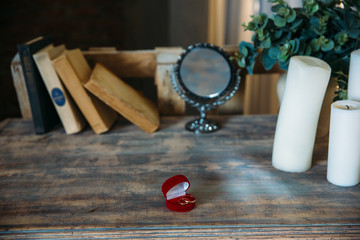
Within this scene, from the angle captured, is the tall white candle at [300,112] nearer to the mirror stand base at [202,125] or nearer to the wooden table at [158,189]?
the wooden table at [158,189]

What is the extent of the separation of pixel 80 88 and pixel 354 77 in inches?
30.3

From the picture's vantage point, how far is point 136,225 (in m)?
0.67

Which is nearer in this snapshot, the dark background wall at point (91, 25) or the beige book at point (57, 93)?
the beige book at point (57, 93)

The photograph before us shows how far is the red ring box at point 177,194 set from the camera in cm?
71

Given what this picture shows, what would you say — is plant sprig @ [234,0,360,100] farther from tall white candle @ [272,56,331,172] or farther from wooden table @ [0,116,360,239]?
wooden table @ [0,116,360,239]

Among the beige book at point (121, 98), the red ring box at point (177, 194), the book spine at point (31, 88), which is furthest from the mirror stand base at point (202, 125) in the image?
the book spine at point (31, 88)

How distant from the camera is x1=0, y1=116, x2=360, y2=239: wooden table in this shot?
665 mm

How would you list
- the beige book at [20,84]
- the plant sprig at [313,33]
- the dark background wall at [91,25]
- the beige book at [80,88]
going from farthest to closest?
the dark background wall at [91,25], the beige book at [20,84], the beige book at [80,88], the plant sprig at [313,33]

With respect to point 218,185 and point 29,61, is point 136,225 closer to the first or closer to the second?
point 218,185

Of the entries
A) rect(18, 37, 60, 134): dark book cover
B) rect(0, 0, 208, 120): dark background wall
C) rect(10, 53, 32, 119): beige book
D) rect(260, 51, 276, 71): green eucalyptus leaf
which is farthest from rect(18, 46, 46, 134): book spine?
rect(0, 0, 208, 120): dark background wall

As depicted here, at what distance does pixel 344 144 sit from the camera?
2.51 feet

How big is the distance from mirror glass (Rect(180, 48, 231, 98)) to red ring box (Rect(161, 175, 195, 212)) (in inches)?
17.0

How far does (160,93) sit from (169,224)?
0.67 meters

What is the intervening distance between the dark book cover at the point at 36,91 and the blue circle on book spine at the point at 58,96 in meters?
0.05
